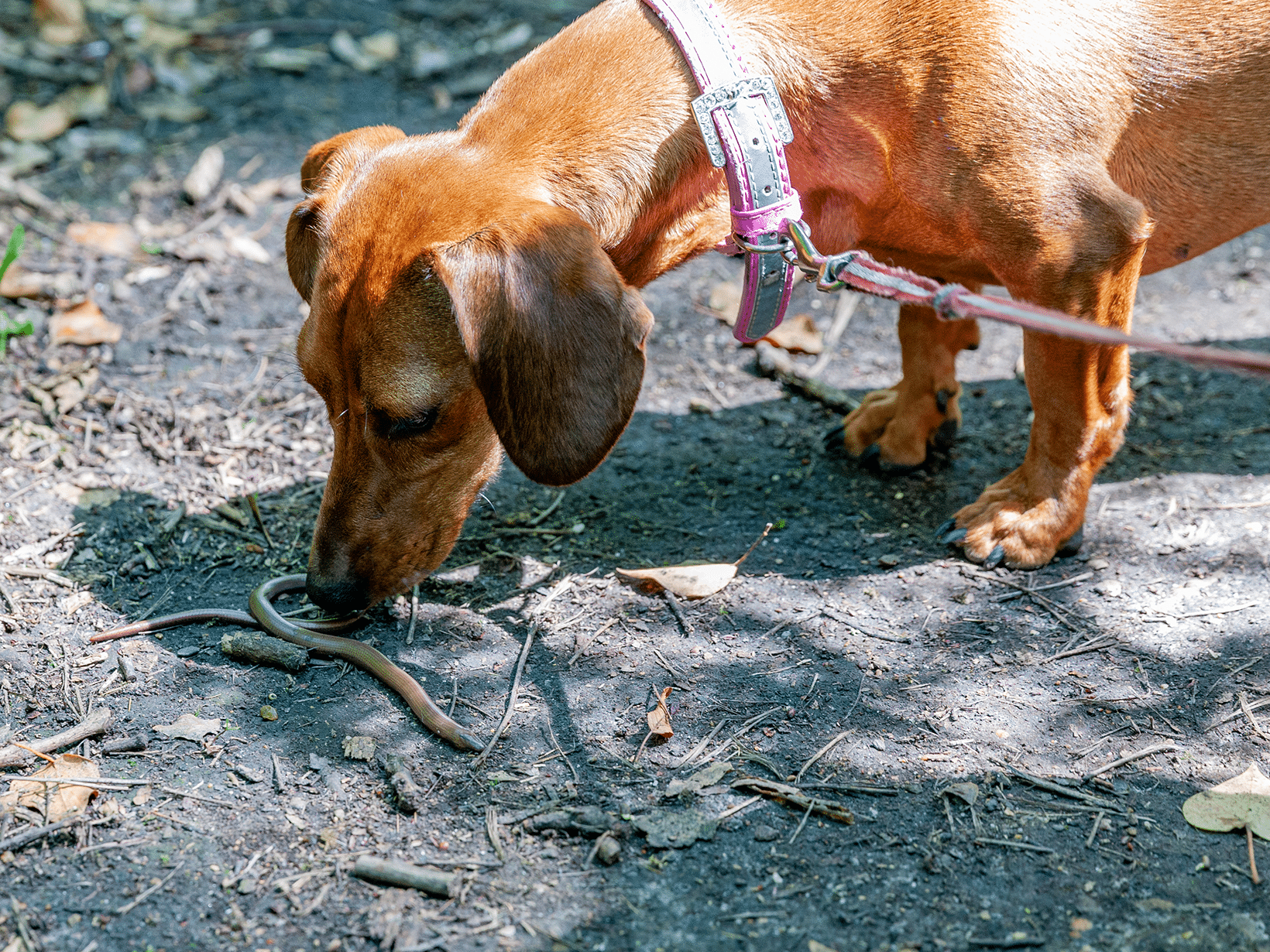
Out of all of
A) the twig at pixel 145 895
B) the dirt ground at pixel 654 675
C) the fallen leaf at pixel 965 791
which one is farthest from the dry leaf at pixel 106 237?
the fallen leaf at pixel 965 791

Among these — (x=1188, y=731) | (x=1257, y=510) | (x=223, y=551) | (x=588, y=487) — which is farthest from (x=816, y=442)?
(x=223, y=551)

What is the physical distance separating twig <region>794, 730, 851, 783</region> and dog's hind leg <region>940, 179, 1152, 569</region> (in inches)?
39.8

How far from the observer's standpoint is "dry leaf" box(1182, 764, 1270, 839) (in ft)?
7.84

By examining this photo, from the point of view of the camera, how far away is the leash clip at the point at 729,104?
8.81 ft

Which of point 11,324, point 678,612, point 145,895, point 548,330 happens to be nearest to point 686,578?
point 678,612

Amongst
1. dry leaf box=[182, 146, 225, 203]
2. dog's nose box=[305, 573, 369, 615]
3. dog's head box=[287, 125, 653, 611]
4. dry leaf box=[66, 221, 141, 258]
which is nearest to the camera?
dog's head box=[287, 125, 653, 611]

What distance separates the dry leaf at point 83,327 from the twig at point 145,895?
280 centimetres

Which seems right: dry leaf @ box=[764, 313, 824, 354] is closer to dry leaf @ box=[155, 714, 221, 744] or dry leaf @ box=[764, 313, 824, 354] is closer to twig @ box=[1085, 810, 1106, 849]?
twig @ box=[1085, 810, 1106, 849]

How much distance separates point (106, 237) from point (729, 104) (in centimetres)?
361

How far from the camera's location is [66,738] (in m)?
2.54

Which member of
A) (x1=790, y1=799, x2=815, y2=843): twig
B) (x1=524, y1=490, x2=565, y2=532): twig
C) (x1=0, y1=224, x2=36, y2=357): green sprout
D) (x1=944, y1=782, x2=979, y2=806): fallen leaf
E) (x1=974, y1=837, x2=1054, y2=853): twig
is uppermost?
(x1=0, y1=224, x2=36, y2=357): green sprout

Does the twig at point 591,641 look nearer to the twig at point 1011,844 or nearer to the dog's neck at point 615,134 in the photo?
the dog's neck at point 615,134

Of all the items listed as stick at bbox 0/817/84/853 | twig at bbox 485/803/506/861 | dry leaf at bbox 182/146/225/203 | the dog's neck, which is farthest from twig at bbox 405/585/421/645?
dry leaf at bbox 182/146/225/203

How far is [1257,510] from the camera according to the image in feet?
11.9
